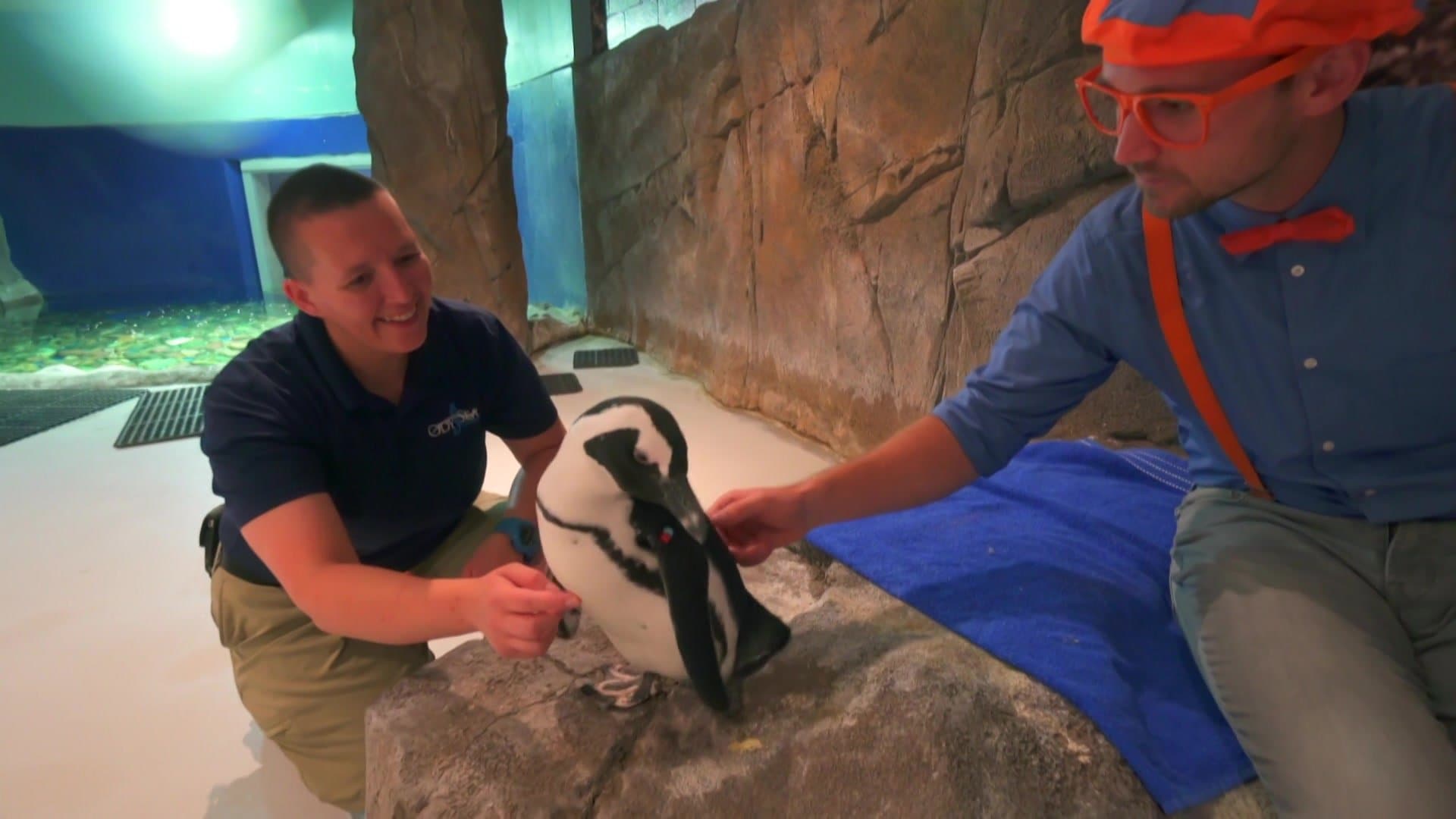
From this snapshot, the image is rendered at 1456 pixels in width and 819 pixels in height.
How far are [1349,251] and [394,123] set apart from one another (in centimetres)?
368

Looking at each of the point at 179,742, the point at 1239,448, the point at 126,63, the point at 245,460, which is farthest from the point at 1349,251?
the point at 126,63

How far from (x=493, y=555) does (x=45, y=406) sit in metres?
3.58

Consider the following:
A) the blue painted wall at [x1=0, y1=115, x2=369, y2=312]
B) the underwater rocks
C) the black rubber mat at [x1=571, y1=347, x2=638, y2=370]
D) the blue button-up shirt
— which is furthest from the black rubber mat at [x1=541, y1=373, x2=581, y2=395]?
the blue painted wall at [x1=0, y1=115, x2=369, y2=312]

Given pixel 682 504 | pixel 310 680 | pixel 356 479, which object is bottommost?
pixel 310 680

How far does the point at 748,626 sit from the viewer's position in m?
0.98

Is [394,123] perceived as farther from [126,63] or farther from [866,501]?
[126,63]

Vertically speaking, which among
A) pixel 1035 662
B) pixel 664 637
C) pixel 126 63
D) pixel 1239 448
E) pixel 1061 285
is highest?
pixel 126 63

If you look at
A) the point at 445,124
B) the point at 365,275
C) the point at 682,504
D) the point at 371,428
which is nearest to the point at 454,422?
the point at 371,428

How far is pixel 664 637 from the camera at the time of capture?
2.96 ft

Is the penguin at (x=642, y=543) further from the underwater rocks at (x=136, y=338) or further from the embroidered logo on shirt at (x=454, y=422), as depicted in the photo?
the underwater rocks at (x=136, y=338)

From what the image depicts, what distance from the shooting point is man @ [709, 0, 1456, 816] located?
0.79m

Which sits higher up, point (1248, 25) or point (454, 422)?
point (1248, 25)

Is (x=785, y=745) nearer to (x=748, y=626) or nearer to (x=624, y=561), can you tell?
(x=748, y=626)

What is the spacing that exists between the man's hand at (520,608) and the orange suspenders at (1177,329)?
733 millimetres
